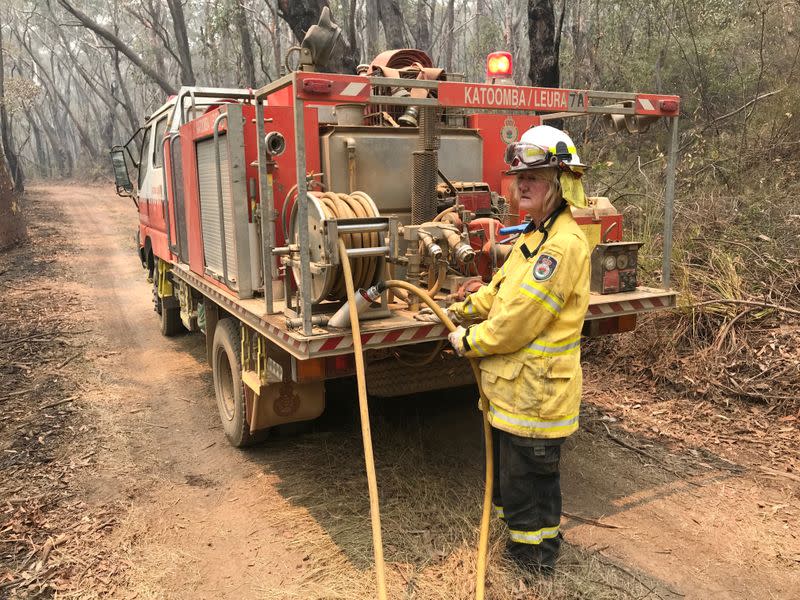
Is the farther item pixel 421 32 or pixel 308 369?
pixel 421 32

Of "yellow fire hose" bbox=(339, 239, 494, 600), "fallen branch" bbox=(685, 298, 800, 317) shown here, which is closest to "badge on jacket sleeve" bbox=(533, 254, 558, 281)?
"yellow fire hose" bbox=(339, 239, 494, 600)

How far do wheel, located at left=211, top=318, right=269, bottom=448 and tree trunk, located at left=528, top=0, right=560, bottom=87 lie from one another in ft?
22.1

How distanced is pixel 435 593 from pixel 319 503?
1.17 m

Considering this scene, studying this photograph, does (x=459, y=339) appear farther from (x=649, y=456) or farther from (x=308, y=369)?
(x=649, y=456)

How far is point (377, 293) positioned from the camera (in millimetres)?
3484

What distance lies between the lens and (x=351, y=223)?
11.4ft

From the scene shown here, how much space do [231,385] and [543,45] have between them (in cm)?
726

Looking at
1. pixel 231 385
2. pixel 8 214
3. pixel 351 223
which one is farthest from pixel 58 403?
pixel 8 214

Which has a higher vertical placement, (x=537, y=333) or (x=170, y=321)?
(x=537, y=333)

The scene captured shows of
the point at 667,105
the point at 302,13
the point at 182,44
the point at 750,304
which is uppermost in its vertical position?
the point at 182,44

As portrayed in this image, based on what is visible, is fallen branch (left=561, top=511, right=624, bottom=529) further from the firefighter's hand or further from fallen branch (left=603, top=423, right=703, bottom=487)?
the firefighter's hand

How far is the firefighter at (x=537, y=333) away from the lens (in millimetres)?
2865

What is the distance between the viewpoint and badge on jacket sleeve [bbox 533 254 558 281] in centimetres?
284

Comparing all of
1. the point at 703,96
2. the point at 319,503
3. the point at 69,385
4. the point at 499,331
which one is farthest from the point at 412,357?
the point at 703,96
